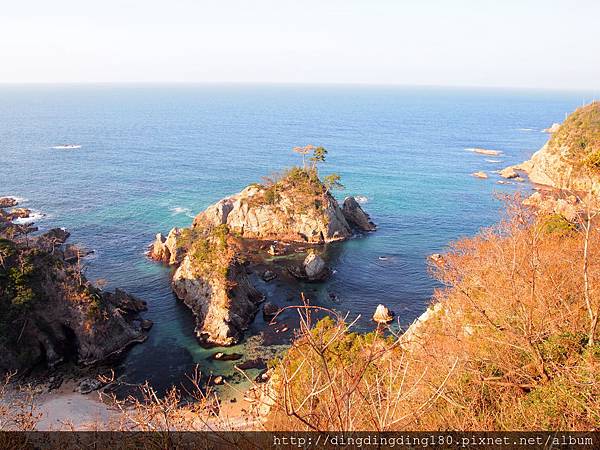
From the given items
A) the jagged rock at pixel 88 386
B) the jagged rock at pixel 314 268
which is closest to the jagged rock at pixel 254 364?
the jagged rock at pixel 88 386

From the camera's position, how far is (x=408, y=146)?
12400cm

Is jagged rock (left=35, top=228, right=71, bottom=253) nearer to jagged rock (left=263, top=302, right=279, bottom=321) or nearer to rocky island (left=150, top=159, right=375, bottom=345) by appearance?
rocky island (left=150, top=159, right=375, bottom=345)

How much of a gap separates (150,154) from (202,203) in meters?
44.6

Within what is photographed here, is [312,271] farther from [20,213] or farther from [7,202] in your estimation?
[7,202]

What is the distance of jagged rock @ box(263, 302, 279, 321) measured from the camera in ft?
130

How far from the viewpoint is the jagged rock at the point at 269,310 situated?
130 feet

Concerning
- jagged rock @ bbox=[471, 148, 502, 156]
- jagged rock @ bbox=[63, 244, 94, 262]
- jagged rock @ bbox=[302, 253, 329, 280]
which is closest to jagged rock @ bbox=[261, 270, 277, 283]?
jagged rock @ bbox=[302, 253, 329, 280]

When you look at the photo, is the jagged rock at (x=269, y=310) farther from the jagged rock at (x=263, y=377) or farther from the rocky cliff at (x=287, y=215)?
the rocky cliff at (x=287, y=215)

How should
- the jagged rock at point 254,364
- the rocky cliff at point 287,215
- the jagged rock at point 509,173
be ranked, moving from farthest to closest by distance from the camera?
the jagged rock at point 509,173 → the rocky cliff at point 287,215 → the jagged rock at point 254,364

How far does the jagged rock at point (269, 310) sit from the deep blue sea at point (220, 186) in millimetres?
803

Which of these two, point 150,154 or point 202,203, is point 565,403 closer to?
point 202,203

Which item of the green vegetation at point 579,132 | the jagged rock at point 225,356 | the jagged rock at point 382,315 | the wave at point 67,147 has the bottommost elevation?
the jagged rock at point 225,356

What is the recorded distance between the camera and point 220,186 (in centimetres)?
8288

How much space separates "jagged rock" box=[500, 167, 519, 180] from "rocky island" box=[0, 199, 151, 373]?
274 feet
